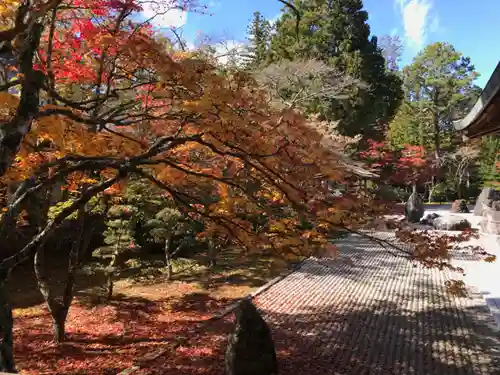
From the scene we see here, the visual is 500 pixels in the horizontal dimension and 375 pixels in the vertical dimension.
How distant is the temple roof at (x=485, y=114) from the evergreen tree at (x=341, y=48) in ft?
41.2

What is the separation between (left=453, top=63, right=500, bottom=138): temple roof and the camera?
3.13 m

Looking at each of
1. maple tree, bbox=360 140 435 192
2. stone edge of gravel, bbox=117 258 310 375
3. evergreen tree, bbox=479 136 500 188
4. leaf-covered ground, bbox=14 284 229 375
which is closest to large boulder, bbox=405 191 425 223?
maple tree, bbox=360 140 435 192

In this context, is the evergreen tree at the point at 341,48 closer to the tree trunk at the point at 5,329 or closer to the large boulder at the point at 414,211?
the large boulder at the point at 414,211

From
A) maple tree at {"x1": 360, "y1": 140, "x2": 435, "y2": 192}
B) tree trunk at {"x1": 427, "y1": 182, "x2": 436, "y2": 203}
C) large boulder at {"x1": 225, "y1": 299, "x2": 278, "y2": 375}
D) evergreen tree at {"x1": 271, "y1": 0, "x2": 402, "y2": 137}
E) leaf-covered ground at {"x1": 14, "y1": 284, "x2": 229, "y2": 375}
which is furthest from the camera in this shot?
tree trunk at {"x1": 427, "y1": 182, "x2": 436, "y2": 203}

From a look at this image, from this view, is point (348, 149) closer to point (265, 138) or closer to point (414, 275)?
point (414, 275)

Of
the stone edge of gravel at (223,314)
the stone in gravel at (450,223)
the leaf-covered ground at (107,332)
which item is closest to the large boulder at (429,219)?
the stone in gravel at (450,223)

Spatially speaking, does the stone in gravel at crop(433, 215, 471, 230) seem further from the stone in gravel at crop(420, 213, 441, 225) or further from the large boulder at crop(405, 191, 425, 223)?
the large boulder at crop(405, 191, 425, 223)

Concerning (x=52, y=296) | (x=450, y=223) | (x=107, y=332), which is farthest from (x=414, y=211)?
(x=52, y=296)

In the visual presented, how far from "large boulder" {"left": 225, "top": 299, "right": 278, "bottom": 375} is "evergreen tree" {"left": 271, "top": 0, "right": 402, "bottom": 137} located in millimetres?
13994

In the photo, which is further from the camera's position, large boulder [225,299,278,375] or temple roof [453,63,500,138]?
large boulder [225,299,278,375]

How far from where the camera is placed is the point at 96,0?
4031 millimetres

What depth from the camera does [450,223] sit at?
15.2 m

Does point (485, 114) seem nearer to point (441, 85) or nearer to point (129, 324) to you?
point (129, 324)

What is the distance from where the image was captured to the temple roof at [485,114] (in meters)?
3.13
